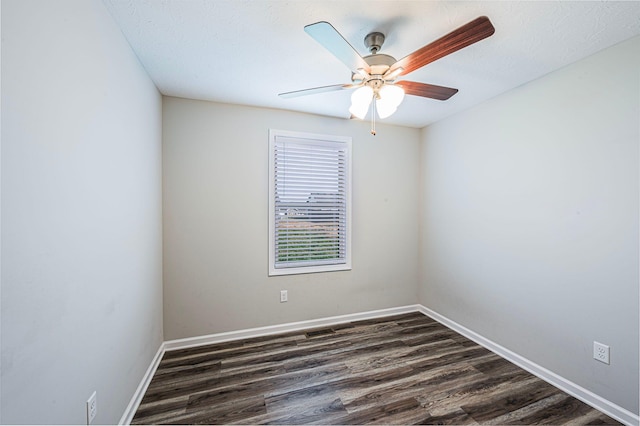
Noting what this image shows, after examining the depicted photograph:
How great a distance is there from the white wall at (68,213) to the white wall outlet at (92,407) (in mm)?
→ 41

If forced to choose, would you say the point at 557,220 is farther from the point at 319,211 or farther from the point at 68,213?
the point at 68,213

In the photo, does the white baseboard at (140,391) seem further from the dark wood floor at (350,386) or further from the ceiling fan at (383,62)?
the ceiling fan at (383,62)

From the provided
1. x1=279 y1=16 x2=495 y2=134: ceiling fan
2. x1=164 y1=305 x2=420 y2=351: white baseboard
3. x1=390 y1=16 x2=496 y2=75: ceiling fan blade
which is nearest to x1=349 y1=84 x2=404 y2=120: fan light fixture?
x1=279 y1=16 x2=495 y2=134: ceiling fan

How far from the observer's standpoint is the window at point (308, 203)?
267 centimetres

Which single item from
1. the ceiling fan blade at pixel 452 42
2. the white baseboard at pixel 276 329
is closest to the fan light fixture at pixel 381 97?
the ceiling fan blade at pixel 452 42

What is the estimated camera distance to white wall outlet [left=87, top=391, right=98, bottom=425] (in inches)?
44.9

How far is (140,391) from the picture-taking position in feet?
5.67

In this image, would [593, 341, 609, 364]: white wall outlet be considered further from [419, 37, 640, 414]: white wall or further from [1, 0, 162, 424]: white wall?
[1, 0, 162, 424]: white wall

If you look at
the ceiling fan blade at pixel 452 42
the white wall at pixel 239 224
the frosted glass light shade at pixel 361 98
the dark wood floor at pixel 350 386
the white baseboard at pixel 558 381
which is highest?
the ceiling fan blade at pixel 452 42

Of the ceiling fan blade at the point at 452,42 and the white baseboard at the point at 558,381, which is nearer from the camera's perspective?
the ceiling fan blade at the point at 452,42

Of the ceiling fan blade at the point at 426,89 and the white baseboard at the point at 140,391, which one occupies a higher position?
the ceiling fan blade at the point at 426,89

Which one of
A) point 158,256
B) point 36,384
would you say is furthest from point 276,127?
point 36,384

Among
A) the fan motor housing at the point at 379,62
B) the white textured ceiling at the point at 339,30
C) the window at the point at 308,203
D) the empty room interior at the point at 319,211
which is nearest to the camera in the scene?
the empty room interior at the point at 319,211

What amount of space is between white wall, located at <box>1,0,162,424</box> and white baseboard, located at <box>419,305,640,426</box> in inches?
118
